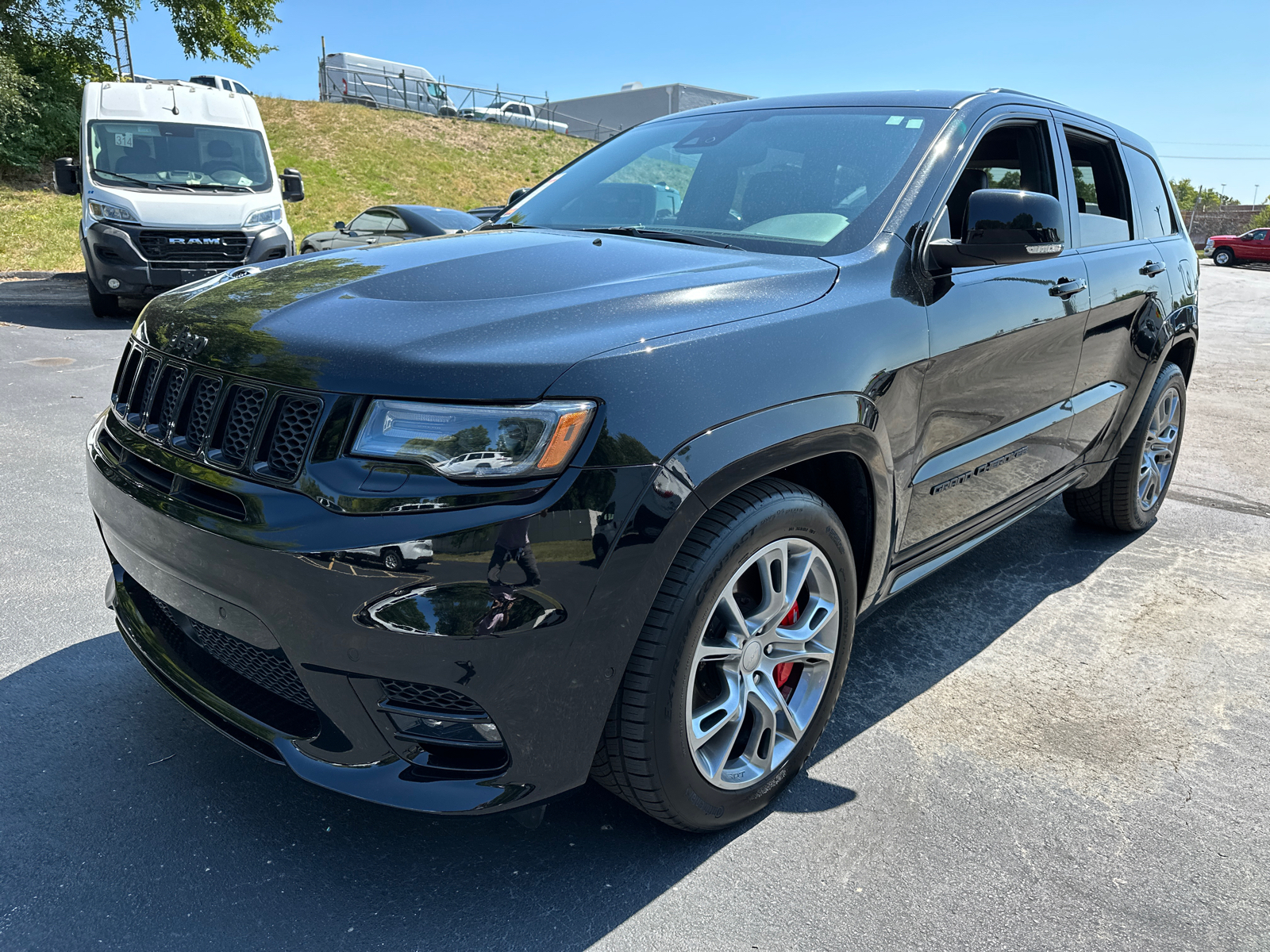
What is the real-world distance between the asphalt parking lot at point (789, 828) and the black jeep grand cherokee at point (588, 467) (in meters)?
0.25

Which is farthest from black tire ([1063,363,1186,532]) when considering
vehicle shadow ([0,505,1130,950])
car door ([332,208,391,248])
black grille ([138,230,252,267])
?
car door ([332,208,391,248])

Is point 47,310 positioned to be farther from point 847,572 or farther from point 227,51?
point 227,51

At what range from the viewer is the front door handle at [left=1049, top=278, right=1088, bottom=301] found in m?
3.20

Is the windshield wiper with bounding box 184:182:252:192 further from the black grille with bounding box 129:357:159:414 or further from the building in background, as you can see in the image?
the building in background

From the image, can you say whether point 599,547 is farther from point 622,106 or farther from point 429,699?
point 622,106

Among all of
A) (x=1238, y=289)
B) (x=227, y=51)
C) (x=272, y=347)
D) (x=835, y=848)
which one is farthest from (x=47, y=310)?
(x=1238, y=289)

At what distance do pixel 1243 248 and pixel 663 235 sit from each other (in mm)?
41424

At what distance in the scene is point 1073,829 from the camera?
7.77ft

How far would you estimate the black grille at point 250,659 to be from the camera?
1.95 meters

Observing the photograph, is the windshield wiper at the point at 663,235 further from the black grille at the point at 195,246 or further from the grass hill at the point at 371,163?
the grass hill at the point at 371,163

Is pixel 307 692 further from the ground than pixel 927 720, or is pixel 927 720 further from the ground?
pixel 307 692

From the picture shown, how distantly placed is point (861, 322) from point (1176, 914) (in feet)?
4.99

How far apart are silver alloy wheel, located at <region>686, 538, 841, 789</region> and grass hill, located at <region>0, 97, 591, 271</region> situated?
19058mm

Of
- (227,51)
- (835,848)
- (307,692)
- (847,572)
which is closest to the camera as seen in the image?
(307,692)
